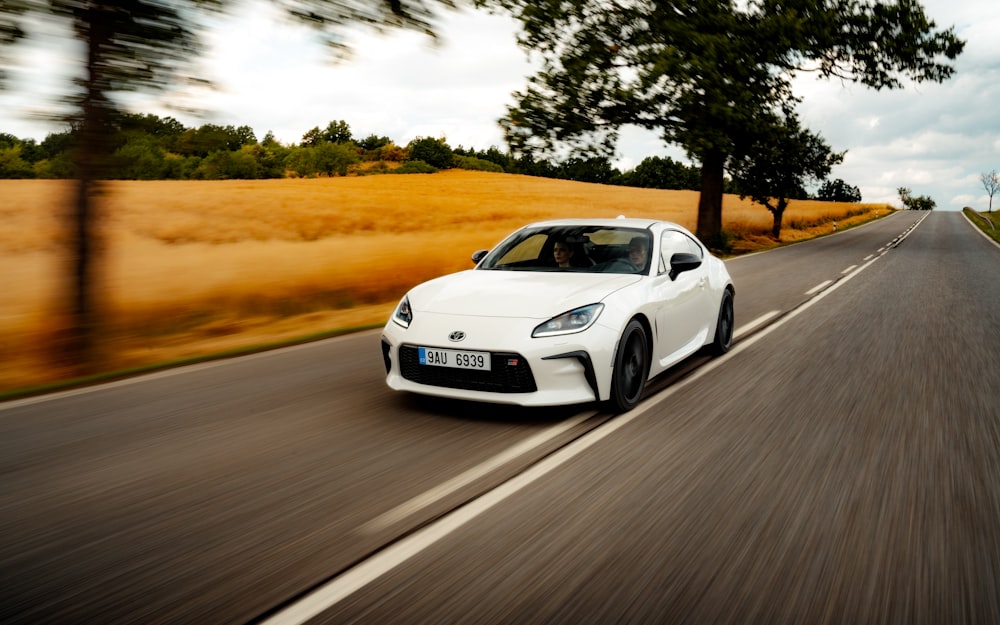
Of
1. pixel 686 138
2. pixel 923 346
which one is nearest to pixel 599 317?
pixel 923 346

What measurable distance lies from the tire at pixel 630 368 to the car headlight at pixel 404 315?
149 centimetres

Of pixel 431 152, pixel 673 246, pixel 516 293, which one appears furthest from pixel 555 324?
pixel 431 152

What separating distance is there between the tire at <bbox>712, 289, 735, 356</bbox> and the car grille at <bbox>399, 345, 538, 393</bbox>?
130 inches

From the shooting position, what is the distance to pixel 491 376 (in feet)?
16.4

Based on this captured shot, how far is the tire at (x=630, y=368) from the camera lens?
5.29 meters

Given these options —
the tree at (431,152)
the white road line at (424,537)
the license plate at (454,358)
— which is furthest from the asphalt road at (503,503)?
the tree at (431,152)

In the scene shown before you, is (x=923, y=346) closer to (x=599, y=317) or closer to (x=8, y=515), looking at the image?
(x=599, y=317)

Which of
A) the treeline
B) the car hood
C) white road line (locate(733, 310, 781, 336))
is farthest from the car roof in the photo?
the treeline

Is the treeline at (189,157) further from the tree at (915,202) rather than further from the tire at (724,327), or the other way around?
the tree at (915,202)

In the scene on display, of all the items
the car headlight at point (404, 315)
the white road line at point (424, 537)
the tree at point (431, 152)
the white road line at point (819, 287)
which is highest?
the tree at point (431, 152)

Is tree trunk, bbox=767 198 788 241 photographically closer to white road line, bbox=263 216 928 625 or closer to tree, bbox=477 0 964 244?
tree, bbox=477 0 964 244

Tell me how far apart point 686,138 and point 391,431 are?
65.0 feet

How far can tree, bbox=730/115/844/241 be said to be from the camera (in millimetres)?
25281

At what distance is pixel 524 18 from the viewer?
22.9 m
